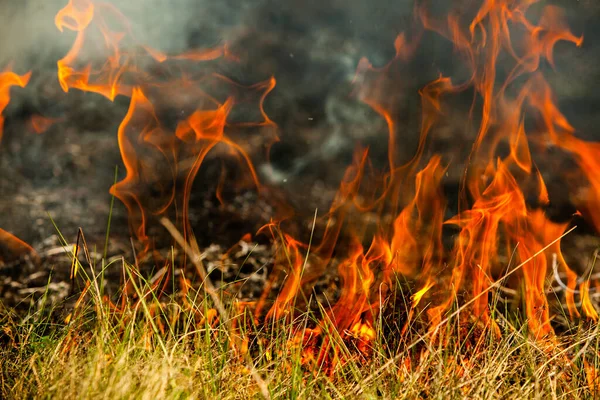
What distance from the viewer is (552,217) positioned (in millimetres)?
3590

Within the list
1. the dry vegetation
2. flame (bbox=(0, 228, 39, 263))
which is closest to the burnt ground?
flame (bbox=(0, 228, 39, 263))

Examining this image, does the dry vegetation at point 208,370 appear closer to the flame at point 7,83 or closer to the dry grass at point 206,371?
the dry grass at point 206,371

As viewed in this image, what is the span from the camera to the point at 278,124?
3961 millimetres

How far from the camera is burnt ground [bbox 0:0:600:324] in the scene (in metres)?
3.64

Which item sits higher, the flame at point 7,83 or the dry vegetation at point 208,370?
the flame at point 7,83

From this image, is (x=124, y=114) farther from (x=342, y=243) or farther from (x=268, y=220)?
(x=342, y=243)

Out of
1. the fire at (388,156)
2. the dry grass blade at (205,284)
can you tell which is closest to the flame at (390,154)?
the fire at (388,156)

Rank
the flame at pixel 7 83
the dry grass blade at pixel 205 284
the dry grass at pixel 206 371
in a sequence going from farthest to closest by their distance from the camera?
1. the flame at pixel 7 83
2. the dry grass at pixel 206 371
3. the dry grass blade at pixel 205 284

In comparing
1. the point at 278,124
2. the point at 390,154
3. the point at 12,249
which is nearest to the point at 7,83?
the point at 12,249

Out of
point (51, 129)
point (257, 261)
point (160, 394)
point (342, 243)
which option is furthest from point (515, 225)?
point (51, 129)

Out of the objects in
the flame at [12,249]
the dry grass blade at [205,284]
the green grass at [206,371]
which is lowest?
the flame at [12,249]

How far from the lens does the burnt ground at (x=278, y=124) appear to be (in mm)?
3643

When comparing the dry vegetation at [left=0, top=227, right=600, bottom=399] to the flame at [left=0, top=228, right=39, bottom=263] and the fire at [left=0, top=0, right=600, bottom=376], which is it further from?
the flame at [left=0, top=228, right=39, bottom=263]

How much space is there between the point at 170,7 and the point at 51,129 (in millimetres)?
1217
